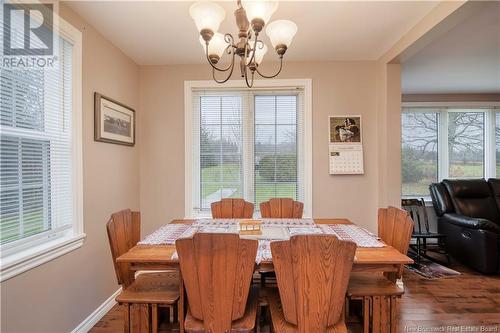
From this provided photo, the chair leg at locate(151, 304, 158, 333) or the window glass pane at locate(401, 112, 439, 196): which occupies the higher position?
the window glass pane at locate(401, 112, 439, 196)

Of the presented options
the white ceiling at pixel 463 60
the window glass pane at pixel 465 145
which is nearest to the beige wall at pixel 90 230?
the white ceiling at pixel 463 60

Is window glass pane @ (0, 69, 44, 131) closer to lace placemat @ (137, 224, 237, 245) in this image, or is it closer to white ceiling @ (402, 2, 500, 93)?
lace placemat @ (137, 224, 237, 245)

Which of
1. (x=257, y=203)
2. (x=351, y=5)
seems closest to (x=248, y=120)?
(x=257, y=203)

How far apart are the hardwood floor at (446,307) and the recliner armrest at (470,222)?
1.81ft

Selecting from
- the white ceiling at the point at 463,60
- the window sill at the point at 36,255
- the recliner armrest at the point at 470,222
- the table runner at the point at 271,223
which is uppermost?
the white ceiling at the point at 463,60

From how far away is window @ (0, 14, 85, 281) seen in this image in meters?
1.54

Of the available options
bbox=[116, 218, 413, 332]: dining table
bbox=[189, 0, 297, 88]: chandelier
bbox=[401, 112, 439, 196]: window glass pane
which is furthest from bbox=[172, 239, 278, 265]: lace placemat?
bbox=[401, 112, 439, 196]: window glass pane

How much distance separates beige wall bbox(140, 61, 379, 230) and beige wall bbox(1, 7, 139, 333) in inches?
7.2

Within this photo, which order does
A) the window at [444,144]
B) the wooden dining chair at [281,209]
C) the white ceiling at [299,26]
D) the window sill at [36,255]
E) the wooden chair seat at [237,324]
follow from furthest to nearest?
the window at [444,144] < the wooden dining chair at [281,209] < the white ceiling at [299,26] < the window sill at [36,255] < the wooden chair seat at [237,324]

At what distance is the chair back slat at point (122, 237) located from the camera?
5.44ft

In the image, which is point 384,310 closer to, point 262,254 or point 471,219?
point 262,254

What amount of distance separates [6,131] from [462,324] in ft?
11.3

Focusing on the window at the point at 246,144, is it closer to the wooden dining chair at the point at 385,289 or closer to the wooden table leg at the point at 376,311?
the wooden dining chair at the point at 385,289

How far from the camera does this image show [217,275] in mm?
1270
